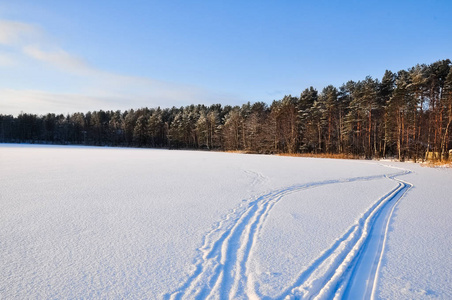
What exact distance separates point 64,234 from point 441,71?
39630 mm

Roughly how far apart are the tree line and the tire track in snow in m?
21.9

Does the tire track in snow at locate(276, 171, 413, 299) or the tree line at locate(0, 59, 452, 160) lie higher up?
the tree line at locate(0, 59, 452, 160)

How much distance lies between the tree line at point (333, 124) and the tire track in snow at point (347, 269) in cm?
Answer: 2190

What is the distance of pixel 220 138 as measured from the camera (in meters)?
53.8

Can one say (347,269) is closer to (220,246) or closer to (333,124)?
(220,246)

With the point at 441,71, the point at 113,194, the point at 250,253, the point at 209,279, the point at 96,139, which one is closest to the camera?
the point at 209,279

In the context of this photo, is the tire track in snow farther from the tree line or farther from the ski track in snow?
the tree line

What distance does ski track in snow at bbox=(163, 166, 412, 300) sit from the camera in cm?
243

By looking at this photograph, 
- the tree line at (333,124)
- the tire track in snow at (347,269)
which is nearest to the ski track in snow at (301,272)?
the tire track in snow at (347,269)

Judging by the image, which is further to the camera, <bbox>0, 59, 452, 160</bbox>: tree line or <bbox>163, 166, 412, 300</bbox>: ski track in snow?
<bbox>0, 59, 452, 160</bbox>: tree line

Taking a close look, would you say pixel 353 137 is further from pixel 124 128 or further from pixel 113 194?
pixel 124 128

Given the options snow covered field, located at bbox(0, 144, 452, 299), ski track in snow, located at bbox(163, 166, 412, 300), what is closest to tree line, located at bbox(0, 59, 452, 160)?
snow covered field, located at bbox(0, 144, 452, 299)

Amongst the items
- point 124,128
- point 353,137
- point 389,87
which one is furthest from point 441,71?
point 124,128

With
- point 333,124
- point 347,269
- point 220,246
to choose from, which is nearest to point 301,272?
point 347,269
